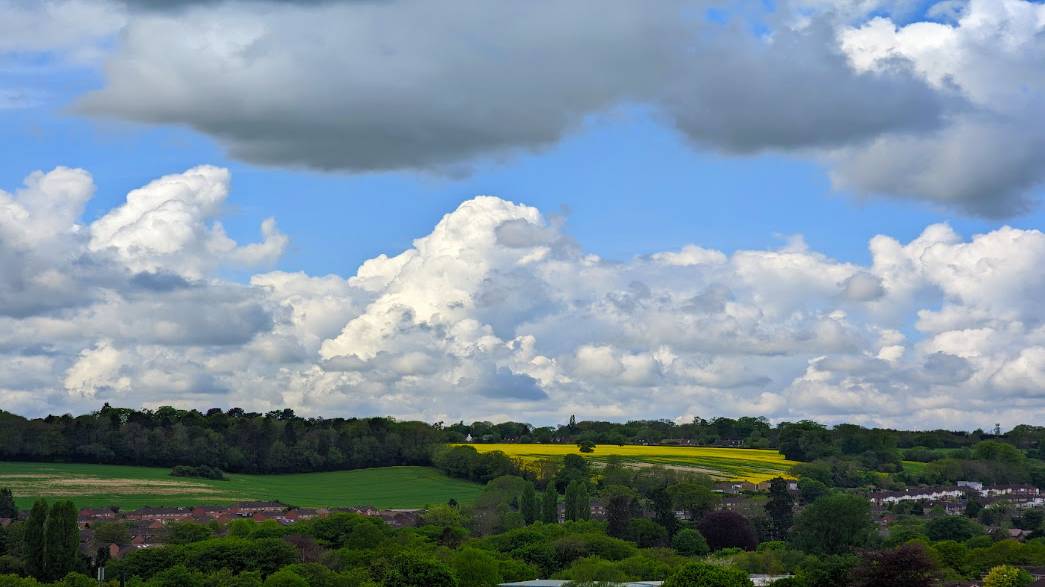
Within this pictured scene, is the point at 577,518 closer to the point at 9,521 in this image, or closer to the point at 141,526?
the point at 141,526

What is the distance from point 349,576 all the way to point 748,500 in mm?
90532

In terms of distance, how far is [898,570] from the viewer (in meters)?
103

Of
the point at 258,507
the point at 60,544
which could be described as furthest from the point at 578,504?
the point at 60,544

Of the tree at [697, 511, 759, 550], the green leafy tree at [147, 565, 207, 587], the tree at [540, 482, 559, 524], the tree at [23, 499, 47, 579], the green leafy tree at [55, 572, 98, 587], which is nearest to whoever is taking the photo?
the green leafy tree at [55, 572, 98, 587]

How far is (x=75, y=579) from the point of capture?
356 feet

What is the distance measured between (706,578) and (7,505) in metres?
97.8

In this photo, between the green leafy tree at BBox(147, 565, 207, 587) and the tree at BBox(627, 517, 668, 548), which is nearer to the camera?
the green leafy tree at BBox(147, 565, 207, 587)

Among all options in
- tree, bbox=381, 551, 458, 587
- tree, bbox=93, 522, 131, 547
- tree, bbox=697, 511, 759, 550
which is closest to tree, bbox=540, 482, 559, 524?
tree, bbox=697, 511, 759, 550

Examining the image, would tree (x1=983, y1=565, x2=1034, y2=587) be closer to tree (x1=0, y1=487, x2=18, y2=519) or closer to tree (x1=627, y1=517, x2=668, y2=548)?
tree (x1=627, y1=517, x2=668, y2=548)

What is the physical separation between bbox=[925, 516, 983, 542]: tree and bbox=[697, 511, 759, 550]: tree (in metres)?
20.3

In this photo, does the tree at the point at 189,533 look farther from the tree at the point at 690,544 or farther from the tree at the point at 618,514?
the tree at the point at 690,544

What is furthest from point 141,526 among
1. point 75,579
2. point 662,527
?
point 662,527

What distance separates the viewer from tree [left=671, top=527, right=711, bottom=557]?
155 metres

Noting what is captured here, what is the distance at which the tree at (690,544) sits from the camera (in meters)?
155
